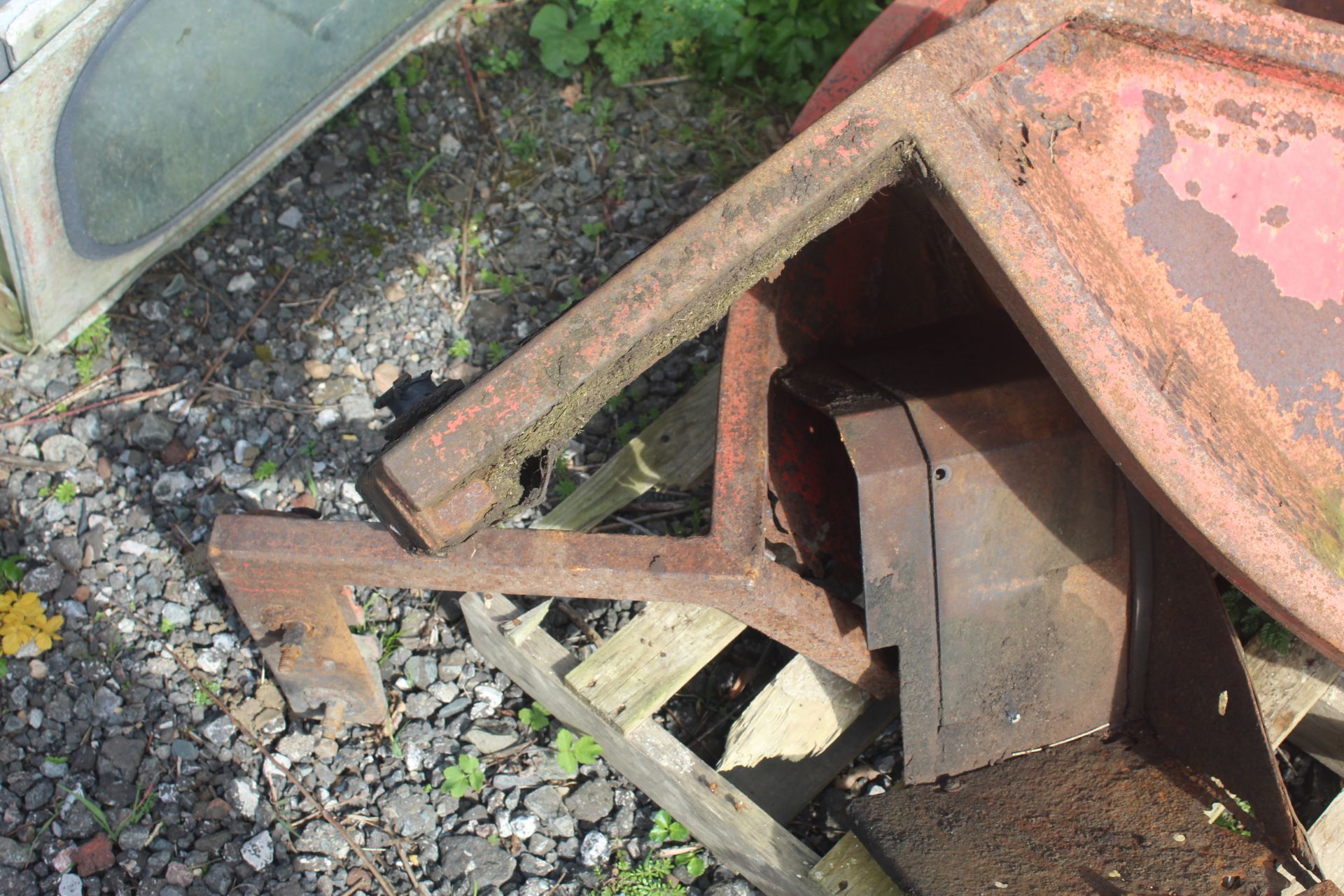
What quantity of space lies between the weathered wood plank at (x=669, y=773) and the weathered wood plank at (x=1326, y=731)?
3.57ft

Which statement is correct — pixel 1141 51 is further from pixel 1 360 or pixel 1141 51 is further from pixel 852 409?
pixel 1 360

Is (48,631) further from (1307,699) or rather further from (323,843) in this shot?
(1307,699)

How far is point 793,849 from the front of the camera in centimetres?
203

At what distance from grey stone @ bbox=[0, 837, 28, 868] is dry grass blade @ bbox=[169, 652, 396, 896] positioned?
1.43ft

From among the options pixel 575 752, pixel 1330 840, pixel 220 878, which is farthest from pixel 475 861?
pixel 1330 840

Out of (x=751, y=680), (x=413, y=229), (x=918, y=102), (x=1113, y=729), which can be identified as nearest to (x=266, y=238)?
(x=413, y=229)

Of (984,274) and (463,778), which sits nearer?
(984,274)

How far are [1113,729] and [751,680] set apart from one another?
0.78m

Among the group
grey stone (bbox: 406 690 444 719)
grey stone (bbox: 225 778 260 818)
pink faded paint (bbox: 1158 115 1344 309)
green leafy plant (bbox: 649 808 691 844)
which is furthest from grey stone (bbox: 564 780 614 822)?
pink faded paint (bbox: 1158 115 1344 309)

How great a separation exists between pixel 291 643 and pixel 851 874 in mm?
1154

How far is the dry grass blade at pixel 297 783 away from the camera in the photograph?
217cm

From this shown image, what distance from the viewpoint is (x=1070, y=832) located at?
186 cm

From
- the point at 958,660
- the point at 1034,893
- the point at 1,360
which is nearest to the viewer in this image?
the point at 1034,893

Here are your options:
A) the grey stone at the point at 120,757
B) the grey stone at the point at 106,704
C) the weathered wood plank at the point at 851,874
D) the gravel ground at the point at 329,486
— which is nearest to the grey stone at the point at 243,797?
the gravel ground at the point at 329,486
